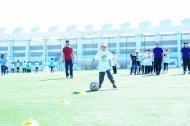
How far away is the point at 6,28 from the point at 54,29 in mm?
10442

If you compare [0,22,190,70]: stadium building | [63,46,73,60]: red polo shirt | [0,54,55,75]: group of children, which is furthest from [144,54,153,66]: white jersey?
[0,22,190,70]: stadium building

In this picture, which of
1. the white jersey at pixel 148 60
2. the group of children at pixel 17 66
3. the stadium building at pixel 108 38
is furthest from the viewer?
the stadium building at pixel 108 38

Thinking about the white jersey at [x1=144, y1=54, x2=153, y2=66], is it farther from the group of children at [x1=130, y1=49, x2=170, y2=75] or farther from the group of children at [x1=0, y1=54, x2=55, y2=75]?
the group of children at [x1=0, y1=54, x2=55, y2=75]

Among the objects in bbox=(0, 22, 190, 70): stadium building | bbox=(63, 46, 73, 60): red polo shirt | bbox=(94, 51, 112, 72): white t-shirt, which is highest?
bbox=(0, 22, 190, 70): stadium building

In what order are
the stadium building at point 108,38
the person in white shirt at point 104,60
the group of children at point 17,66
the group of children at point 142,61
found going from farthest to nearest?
the stadium building at point 108,38
the group of children at point 17,66
the group of children at point 142,61
the person in white shirt at point 104,60

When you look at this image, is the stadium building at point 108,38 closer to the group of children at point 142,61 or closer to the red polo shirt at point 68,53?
the group of children at point 142,61

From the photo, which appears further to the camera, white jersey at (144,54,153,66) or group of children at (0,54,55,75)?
group of children at (0,54,55,75)

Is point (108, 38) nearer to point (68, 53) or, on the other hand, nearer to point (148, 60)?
point (148, 60)

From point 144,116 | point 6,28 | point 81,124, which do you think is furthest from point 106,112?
point 6,28

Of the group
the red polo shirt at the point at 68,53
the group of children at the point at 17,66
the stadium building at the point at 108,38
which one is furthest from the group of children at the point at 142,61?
the stadium building at the point at 108,38

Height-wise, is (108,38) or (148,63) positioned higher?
(108,38)

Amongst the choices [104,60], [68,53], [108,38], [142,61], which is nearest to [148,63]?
[142,61]

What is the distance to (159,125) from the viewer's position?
4.73 metres

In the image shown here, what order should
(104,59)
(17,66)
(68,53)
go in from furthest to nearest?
(17,66)
(68,53)
(104,59)
